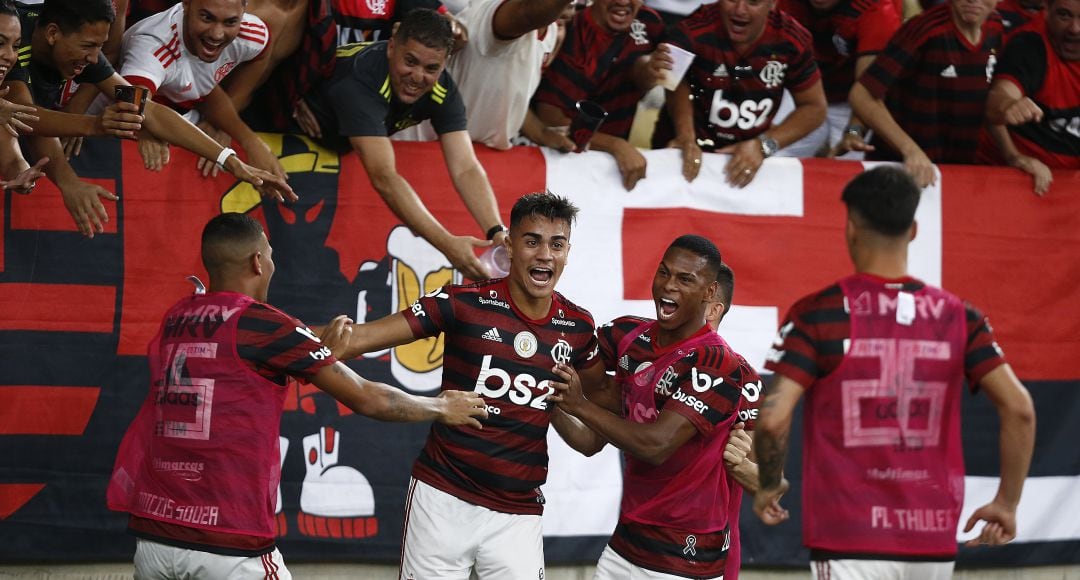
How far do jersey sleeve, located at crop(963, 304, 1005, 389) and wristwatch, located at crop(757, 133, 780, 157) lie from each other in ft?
11.6

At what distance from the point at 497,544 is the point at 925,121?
14.8 feet

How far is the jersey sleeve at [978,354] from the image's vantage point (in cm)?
414

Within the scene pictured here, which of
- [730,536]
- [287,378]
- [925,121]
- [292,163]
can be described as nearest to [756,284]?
[925,121]

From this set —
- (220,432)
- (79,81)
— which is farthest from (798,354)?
(79,81)

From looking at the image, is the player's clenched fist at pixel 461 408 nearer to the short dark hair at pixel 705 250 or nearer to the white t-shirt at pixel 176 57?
the short dark hair at pixel 705 250

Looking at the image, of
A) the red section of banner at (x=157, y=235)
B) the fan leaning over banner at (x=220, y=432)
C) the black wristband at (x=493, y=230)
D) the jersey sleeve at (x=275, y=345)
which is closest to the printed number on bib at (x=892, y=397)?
the fan leaning over banner at (x=220, y=432)

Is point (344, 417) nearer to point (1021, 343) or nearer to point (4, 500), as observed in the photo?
point (4, 500)

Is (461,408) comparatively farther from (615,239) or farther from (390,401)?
(615,239)

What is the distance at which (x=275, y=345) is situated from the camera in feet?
15.0

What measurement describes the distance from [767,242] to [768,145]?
62 centimetres

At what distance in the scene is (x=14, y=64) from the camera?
5.70 m

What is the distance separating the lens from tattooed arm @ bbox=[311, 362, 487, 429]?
4.67m

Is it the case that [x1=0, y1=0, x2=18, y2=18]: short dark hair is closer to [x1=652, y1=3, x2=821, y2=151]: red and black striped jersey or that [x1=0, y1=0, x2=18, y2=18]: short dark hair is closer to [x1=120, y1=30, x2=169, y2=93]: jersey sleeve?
[x1=120, y1=30, x2=169, y2=93]: jersey sleeve

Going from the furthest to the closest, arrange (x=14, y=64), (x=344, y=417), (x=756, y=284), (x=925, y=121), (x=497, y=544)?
(x=925, y=121)
(x=756, y=284)
(x=344, y=417)
(x=14, y=64)
(x=497, y=544)
